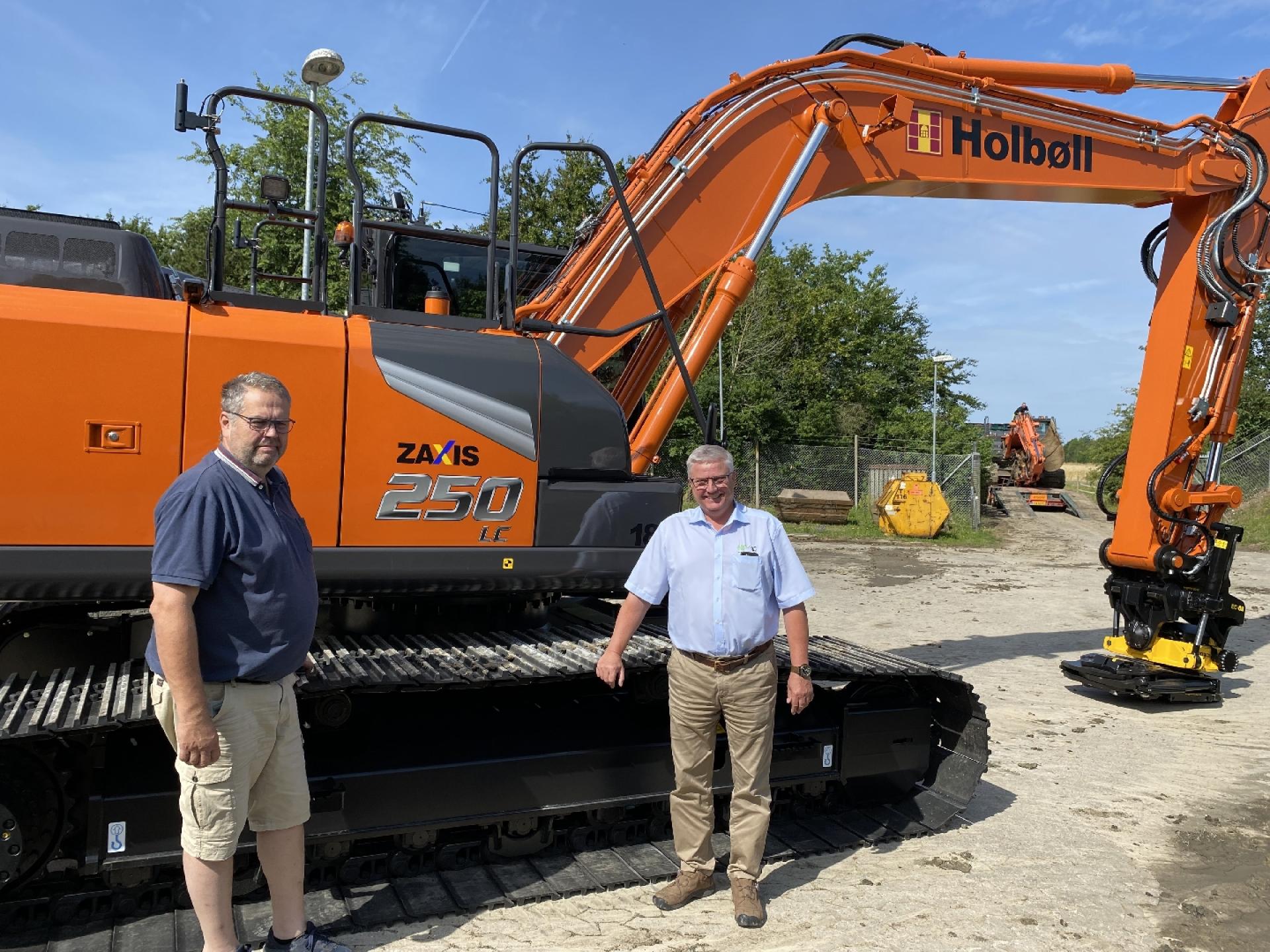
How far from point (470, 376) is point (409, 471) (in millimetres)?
429

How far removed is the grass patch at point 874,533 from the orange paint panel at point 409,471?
53.9ft

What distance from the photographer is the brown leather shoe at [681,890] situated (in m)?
3.78

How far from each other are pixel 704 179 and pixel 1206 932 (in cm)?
400

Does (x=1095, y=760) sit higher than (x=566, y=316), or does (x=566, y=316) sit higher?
(x=566, y=316)

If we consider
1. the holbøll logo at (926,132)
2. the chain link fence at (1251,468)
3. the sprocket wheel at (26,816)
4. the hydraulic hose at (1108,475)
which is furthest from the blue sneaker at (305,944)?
the chain link fence at (1251,468)

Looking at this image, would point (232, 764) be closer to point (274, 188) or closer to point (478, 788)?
point (478, 788)

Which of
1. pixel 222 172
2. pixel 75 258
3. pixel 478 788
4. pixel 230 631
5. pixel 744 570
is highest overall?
pixel 222 172

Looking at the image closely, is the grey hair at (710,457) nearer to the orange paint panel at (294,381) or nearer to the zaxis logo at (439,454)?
the zaxis logo at (439,454)

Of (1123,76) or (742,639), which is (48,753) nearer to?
(742,639)

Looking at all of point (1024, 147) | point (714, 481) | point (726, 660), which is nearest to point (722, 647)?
point (726, 660)

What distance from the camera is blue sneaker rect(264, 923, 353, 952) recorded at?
122 inches

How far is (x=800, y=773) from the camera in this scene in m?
4.46

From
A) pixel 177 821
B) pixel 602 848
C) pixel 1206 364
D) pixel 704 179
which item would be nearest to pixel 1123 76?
pixel 1206 364

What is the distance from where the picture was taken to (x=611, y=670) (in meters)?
3.60
